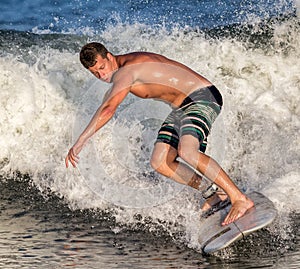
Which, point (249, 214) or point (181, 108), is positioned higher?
point (181, 108)

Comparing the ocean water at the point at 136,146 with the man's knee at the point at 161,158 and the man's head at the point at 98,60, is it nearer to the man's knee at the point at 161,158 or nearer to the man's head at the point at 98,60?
the man's knee at the point at 161,158

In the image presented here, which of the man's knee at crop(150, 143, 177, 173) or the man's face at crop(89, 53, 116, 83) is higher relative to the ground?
the man's face at crop(89, 53, 116, 83)

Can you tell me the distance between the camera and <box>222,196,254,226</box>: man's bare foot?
6.28m

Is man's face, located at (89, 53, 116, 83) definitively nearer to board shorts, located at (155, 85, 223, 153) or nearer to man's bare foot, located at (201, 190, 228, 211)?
board shorts, located at (155, 85, 223, 153)

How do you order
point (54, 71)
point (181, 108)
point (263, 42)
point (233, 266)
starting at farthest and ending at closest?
point (263, 42) → point (54, 71) → point (181, 108) → point (233, 266)

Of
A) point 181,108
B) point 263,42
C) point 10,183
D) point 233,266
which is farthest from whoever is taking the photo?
point 263,42

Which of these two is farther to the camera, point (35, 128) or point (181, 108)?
point (35, 128)

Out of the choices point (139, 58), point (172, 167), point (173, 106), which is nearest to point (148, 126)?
point (173, 106)

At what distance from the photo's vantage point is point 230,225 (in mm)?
6230

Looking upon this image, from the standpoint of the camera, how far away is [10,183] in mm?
8422

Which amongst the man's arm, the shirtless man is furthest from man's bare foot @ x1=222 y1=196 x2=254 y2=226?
the man's arm

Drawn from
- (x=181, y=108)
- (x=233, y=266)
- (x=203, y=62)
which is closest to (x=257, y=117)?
(x=203, y=62)

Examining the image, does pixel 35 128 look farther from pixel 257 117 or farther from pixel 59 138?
pixel 257 117

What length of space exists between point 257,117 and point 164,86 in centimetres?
341
